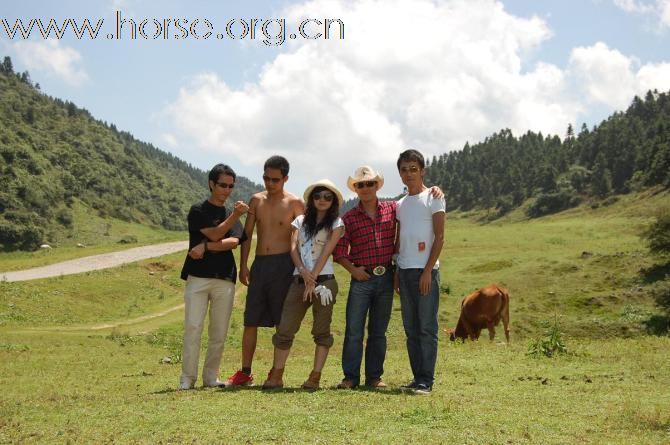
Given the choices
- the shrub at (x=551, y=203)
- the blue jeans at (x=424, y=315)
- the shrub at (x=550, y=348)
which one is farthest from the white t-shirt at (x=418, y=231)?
the shrub at (x=551, y=203)

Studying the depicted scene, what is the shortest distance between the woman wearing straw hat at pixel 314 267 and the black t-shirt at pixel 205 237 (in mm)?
1070

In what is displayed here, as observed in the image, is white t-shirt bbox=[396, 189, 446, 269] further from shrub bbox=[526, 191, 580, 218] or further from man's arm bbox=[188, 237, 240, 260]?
shrub bbox=[526, 191, 580, 218]

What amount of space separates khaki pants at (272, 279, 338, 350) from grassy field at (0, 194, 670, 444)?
0.64 meters

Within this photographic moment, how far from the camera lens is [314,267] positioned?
789 cm

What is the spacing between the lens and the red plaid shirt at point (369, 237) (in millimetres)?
8094

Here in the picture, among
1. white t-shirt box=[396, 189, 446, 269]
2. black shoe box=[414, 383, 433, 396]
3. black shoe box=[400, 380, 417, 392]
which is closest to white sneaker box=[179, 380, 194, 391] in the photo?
black shoe box=[400, 380, 417, 392]

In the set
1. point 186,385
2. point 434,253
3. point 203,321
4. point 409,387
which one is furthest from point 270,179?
point 409,387

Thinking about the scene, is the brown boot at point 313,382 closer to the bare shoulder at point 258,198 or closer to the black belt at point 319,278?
the black belt at point 319,278

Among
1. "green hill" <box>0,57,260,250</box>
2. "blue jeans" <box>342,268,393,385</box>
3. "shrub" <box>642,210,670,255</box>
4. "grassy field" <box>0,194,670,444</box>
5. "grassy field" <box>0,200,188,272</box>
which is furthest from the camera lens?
"grassy field" <box>0,200,188,272</box>

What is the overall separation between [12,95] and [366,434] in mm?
144484

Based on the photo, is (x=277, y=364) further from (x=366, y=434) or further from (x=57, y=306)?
(x=57, y=306)

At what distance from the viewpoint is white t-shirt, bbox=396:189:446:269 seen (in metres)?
7.89

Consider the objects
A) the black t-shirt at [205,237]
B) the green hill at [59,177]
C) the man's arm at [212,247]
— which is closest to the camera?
the man's arm at [212,247]

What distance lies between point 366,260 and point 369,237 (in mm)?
294
